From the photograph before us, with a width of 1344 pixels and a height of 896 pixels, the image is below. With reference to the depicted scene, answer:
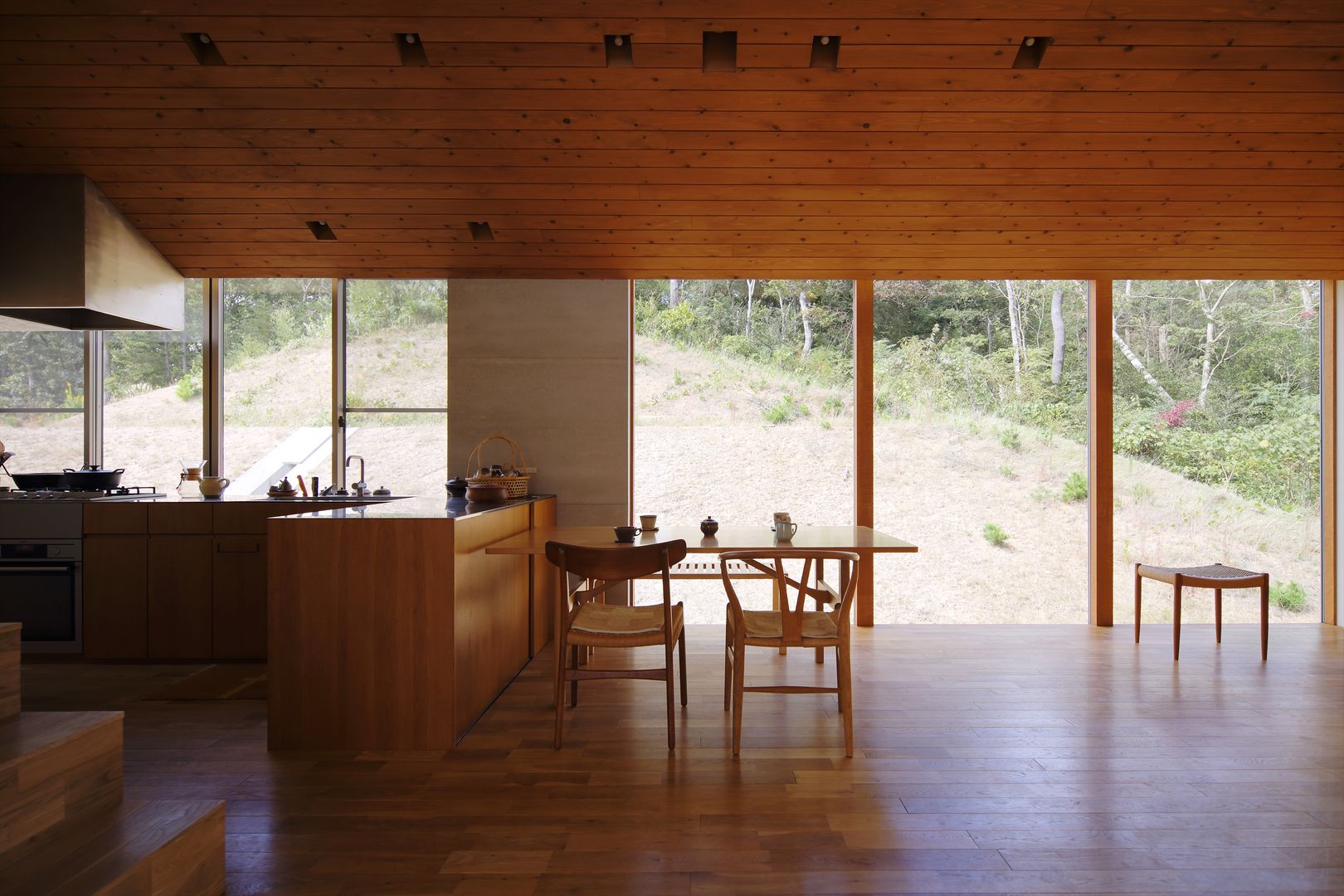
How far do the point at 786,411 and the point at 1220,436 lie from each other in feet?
10.3

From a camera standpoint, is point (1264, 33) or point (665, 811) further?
point (1264, 33)

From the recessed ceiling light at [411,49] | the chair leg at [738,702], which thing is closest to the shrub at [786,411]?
the chair leg at [738,702]

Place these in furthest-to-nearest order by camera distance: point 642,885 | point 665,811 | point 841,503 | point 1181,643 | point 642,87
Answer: point 841,503
point 1181,643
point 642,87
point 665,811
point 642,885

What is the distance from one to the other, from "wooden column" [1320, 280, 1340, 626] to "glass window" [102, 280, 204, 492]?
767cm

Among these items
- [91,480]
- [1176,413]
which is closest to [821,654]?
[1176,413]

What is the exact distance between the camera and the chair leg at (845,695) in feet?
9.57

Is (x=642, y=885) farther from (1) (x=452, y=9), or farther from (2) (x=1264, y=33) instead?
(2) (x=1264, y=33)

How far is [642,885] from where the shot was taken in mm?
2068

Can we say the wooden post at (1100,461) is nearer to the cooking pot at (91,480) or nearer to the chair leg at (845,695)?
the chair leg at (845,695)

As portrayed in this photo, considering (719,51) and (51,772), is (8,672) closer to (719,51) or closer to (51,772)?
(51,772)

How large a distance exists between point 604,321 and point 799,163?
5.61 feet

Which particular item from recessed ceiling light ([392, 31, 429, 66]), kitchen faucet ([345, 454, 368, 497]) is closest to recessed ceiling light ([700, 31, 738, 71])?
recessed ceiling light ([392, 31, 429, 66])

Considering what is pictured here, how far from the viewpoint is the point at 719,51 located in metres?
3.59

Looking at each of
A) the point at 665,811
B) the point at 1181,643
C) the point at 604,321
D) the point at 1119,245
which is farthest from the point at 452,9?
the point at 1181,643
